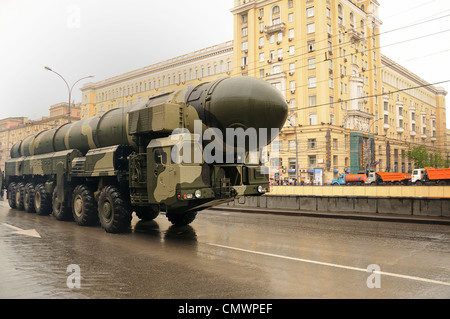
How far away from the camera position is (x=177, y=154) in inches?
303

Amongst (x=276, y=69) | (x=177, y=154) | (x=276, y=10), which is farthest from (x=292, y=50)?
(x=177, y=154)

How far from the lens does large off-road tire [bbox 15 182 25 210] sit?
15.5 m

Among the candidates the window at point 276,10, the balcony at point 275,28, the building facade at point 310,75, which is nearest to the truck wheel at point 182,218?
the building facade at point 310,75

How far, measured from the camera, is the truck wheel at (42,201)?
13539 millimetres

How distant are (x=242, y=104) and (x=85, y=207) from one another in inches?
241

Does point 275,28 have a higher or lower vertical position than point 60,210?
higher

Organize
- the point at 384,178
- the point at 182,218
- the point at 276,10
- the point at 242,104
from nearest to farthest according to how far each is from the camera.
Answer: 1. the point at 242,104
2. the point at 182,218
3. the point at 384,178
4. the point at 276,10

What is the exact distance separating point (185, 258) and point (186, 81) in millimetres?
55392

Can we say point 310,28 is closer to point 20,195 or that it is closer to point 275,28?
point 275,28

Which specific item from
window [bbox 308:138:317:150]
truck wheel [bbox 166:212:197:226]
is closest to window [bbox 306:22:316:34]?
window [bbox 308:138:317:150]

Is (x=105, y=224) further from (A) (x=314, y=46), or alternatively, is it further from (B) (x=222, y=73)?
(B) (x=222, y=73)

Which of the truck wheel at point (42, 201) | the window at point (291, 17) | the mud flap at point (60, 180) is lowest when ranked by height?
the truck wheel at point (42, 201)

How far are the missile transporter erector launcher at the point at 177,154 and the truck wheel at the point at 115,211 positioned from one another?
3cm

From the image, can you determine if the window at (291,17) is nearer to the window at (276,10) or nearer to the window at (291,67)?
the window at (276,10)
